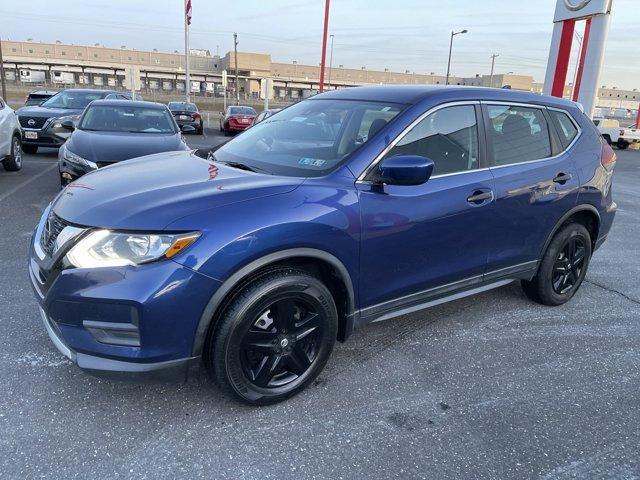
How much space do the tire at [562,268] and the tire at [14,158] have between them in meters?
8.85

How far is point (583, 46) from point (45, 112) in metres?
16.5

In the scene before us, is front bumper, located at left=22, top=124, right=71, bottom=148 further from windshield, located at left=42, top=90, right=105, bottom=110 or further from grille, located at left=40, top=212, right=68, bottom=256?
grille, located at left=40, top=212, right=68, bottom=256

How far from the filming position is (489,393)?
9.87 feet

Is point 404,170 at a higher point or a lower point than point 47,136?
higher

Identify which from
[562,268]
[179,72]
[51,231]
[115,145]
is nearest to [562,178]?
[562,268]

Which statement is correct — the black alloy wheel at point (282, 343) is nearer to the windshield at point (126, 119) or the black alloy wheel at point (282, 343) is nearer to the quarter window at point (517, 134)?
the quarter window at point (517, 134)

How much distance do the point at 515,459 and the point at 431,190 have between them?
1521 mm

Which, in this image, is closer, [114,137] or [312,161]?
[312,161]

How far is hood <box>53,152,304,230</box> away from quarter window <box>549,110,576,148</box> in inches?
94.3

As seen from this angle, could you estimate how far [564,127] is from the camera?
13.3 ft

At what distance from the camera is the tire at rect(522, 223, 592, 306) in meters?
4.05

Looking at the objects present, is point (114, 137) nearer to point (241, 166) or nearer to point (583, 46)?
point (241, 166)

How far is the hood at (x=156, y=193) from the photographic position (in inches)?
93.3

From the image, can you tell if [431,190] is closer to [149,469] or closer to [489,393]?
[489,393]
